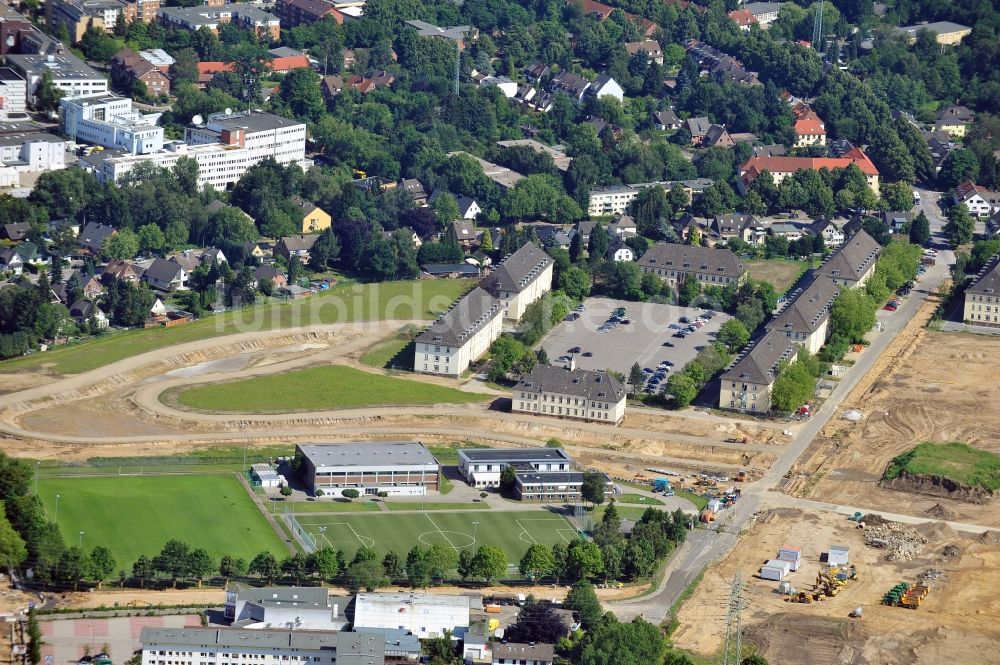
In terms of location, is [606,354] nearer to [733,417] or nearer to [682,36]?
[733,417]

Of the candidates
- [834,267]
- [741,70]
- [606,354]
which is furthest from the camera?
[741,70]

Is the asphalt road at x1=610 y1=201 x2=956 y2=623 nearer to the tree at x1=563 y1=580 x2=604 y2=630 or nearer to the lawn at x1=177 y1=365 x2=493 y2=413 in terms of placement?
the tree at x1=563 y1=580 x2=604 y2=630

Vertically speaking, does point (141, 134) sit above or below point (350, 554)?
above

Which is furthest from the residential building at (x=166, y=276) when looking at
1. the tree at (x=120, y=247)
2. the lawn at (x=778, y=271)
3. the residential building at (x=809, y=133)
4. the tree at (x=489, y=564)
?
the residential building at (x=809, y=133)

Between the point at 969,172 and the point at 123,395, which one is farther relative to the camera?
the point at 969,172

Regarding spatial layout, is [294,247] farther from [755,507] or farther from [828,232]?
[755,507]

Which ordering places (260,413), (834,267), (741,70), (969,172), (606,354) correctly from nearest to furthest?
(260,413) → (606,354) → (834,267) → (969,172) → (741,70)

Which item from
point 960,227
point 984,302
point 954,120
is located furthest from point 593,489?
point 954,120

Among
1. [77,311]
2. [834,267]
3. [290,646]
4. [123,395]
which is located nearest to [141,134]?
[77,311]
